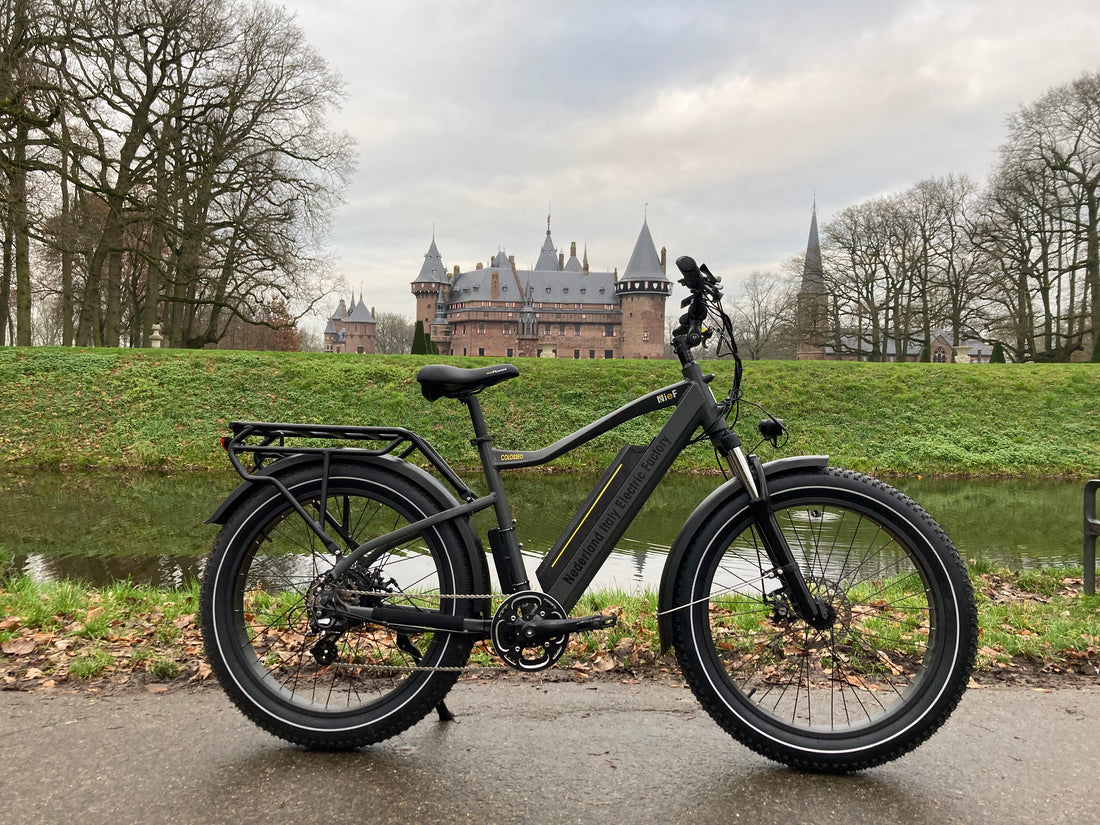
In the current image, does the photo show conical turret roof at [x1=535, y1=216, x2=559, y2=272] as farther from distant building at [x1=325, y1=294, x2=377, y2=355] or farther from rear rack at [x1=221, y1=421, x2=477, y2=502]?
rear rack at [x1=221, y1=421, x2=477, y2=502]

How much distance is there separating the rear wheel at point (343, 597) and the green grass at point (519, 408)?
10067 millimetres

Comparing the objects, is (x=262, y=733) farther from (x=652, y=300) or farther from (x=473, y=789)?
(x=652, y=300)

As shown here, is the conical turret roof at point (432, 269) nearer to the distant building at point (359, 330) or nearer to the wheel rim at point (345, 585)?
the distant building at point (359, 330)

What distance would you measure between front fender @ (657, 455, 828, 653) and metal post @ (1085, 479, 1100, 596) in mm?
3661

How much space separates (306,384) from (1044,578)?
622 inches

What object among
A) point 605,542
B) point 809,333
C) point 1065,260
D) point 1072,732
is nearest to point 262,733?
point 605,542

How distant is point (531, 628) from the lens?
7.97 feet

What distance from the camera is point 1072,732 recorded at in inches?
101

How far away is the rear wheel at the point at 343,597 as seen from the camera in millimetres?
2453

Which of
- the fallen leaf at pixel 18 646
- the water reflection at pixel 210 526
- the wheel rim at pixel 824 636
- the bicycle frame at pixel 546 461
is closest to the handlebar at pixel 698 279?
the bicycle frame at pixel 546 461

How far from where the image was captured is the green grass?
1441 centimetres

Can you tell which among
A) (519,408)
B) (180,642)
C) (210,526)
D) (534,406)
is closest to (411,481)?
(180,642)

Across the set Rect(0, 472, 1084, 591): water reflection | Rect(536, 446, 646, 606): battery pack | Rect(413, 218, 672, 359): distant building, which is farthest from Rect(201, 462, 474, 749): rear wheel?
Rect(413, 218, 672, 359): distant building

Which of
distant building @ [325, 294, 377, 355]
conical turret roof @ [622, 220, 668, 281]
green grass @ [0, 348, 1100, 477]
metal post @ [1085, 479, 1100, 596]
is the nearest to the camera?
metal post @ [1085, 479, 1100, 596]
